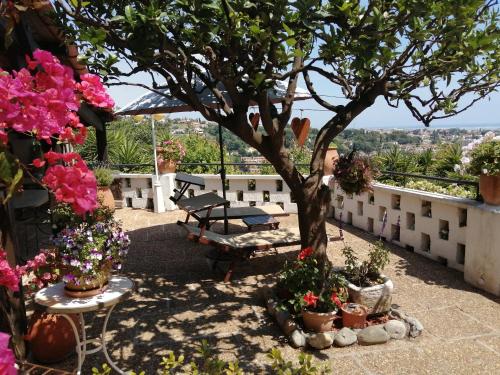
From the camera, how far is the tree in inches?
95.7

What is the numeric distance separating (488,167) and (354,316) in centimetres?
219

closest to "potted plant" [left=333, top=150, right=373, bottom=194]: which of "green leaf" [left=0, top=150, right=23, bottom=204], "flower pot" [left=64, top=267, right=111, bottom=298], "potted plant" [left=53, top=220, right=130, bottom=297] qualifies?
"potted plant" [left=53, top=220, right=130, bottom=297]

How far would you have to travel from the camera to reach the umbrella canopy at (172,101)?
533cm

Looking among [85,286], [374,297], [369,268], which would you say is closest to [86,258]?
[85,286]

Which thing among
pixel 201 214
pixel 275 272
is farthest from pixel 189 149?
pixel 275 272

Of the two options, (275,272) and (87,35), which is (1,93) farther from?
(275,272)

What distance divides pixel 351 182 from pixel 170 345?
7.85 feet

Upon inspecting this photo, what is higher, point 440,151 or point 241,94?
point 241,94

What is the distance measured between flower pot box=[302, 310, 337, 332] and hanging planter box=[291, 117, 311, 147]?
2323mm

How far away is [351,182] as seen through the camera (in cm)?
421

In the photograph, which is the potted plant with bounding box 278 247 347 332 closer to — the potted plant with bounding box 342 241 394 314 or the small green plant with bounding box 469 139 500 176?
the potted plant with bounding box 342 241 394 314

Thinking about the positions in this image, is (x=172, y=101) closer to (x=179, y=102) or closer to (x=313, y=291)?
(x=179, y=102)

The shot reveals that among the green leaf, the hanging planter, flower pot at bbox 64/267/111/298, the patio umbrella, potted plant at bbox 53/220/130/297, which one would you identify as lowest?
flower pot at bbox 64/267/111/298

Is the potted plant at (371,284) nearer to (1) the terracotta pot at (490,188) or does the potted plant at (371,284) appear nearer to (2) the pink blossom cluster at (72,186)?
(1) the terracotta pot at (490,188)
